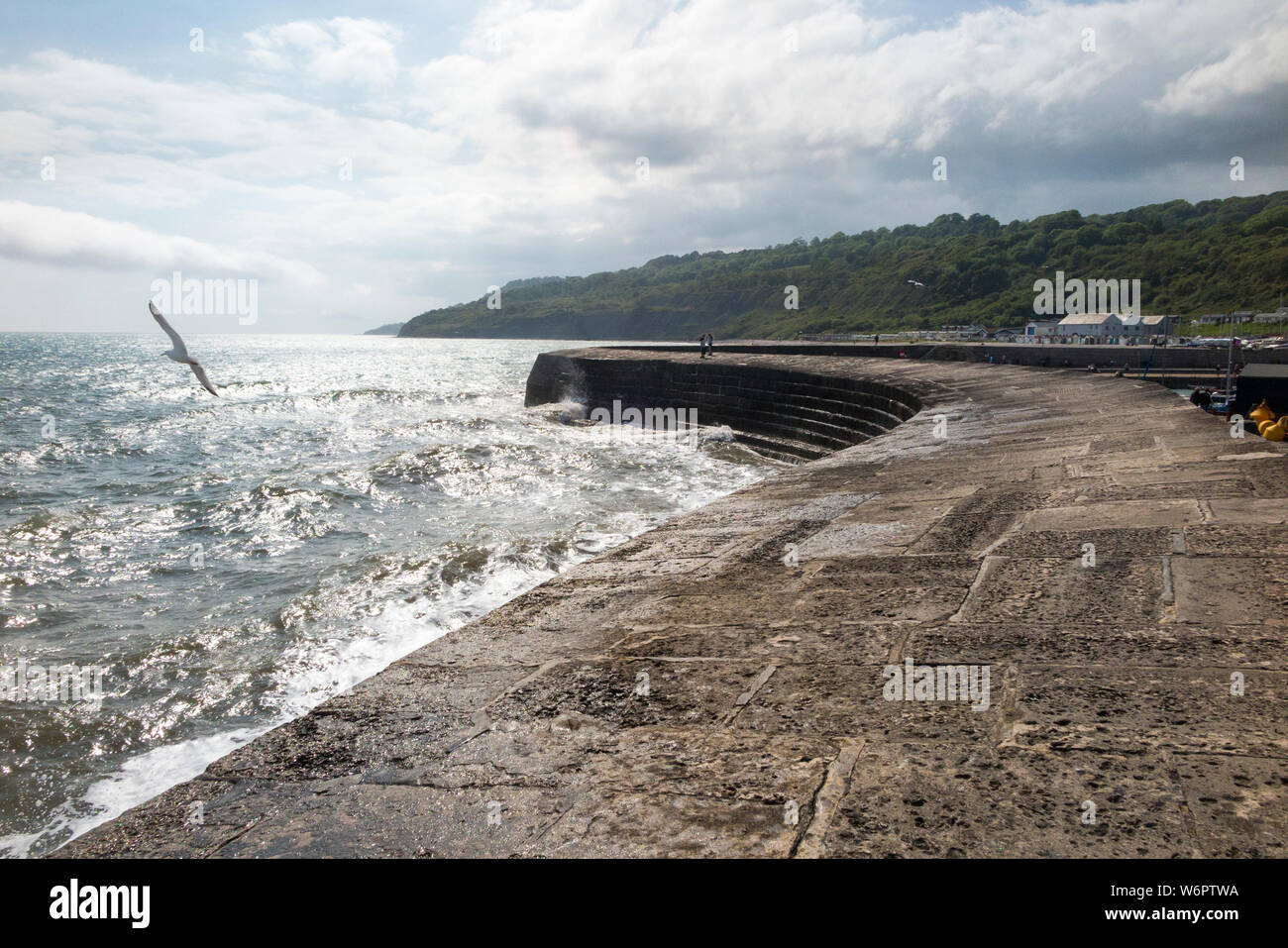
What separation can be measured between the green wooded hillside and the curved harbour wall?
50.7 metres

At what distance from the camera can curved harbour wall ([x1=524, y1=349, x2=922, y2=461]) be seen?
13695 mm

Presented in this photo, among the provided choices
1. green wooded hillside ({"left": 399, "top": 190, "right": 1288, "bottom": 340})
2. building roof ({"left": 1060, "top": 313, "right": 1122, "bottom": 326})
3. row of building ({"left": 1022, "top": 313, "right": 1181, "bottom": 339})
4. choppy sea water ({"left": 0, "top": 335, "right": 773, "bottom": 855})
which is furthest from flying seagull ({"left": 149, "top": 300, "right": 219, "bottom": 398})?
green wooded hillside ({"left": 399, "top": 190, "right": 1288, "bottom": 340})

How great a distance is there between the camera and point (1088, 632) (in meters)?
2.74

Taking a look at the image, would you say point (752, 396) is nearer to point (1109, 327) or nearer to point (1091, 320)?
point (1109, 327)

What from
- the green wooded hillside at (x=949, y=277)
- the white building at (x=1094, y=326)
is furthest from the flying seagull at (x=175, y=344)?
the green wooded hillside at (x=949, y=277)

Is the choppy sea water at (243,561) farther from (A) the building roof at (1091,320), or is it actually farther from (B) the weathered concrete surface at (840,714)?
(A) the building roof at (1091,320)

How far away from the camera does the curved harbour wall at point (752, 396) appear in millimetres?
13695

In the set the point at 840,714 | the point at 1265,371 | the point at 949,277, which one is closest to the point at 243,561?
the point at 840,714

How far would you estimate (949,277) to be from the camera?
81.1 meters

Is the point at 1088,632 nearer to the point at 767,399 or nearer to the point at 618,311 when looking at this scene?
the point at 767,399

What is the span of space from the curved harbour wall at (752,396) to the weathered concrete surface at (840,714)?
27.1 ft

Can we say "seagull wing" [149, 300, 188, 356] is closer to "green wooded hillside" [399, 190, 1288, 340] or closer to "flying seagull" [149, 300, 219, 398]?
"flying seagull" [149, 300, 219, 398]

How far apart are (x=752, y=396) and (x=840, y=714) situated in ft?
51.6
